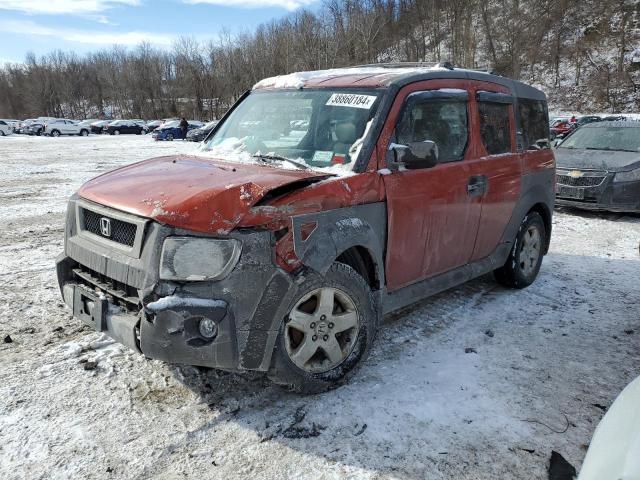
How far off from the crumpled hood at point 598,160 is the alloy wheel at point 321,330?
765 centimetres

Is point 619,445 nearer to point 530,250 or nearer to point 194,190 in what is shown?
point 194,190

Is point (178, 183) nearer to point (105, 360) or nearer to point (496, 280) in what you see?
point (105, 360)

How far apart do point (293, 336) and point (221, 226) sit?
2.87 ft

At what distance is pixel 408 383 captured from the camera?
3.52 m

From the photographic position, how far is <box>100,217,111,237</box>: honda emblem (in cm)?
319

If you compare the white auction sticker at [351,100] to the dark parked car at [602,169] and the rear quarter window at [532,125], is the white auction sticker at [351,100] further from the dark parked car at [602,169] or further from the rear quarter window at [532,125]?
the dark parked car at [602,169]

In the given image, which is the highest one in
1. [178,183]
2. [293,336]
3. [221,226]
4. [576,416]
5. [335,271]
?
[178,183]

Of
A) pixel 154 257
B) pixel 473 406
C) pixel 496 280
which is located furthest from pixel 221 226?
pixel 496 280

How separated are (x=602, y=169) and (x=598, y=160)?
0.38 meters

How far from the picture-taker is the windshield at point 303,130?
11.9 feet

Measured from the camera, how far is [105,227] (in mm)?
3227

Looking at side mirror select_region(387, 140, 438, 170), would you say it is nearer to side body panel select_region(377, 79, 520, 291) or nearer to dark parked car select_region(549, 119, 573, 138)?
side body panel select_region(377, 79, 520, 291)

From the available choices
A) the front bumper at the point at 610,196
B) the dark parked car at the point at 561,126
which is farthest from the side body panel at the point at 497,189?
the dark parked car at the point at 561,126

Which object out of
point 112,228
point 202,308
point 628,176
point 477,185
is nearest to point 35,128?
point 628,176
